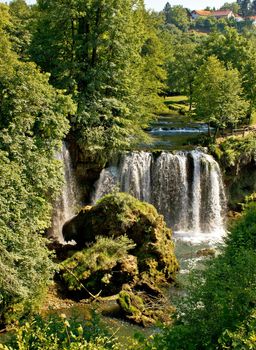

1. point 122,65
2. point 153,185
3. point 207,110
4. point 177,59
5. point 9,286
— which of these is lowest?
point 9,286

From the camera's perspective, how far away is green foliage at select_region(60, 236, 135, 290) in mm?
19062

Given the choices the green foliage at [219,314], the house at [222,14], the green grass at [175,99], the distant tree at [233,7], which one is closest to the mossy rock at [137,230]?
the green foliage at [219,314]

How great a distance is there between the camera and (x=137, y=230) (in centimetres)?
2128

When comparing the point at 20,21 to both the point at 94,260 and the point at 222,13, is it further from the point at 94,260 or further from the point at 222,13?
the point at 222,13

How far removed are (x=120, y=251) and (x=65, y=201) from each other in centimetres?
683

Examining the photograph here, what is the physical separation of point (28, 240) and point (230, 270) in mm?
8700

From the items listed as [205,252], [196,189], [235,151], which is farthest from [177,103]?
[205,252]

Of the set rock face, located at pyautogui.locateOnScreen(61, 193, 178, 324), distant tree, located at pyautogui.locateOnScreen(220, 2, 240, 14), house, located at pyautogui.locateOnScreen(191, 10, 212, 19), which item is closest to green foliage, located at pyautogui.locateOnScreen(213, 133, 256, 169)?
rock face, located at pyautogui.locateOnScreen(61, 193, 178, 324)

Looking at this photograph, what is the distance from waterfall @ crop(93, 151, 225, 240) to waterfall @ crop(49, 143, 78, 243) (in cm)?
165

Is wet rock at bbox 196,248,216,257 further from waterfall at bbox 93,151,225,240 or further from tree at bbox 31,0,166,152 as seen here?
tree at bbox 31,0,166,152

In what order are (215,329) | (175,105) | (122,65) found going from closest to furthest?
(215,329)
(122,65)
(175,105)

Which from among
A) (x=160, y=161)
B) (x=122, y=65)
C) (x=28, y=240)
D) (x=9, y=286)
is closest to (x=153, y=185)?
(x=160, y=161)

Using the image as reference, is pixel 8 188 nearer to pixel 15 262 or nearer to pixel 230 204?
pixel 15 262

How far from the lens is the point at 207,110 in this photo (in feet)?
107
